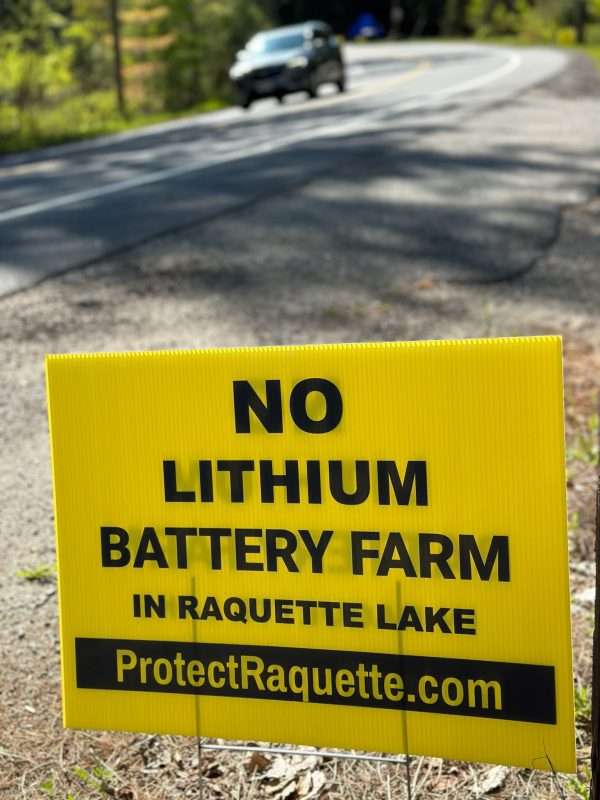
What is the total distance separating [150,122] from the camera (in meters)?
21.0

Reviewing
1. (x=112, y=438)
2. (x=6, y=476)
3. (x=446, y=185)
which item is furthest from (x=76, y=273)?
(x=112, y=438)

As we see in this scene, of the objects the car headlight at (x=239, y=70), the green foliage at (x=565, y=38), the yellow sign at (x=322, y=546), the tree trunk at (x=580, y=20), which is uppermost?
the tree trunk at (x=580, y=20)

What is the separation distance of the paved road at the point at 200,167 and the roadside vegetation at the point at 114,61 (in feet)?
10.8

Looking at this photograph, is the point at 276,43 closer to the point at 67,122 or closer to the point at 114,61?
the point at 67,122

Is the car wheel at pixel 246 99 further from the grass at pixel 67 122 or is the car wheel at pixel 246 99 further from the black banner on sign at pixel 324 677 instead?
the black banner on sign at pixel 324 677

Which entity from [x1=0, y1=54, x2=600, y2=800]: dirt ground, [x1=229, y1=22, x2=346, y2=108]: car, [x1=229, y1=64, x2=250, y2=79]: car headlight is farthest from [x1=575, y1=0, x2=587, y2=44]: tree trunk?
[x1=0, y1=54, x2=600, y2=800]: dirt ground

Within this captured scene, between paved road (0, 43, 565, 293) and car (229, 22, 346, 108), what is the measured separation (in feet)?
2.16

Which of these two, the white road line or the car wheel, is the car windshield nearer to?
the car wheel

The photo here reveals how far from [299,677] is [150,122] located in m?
20.0

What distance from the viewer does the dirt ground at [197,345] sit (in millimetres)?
2348

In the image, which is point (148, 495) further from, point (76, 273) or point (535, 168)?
point (535, 168)

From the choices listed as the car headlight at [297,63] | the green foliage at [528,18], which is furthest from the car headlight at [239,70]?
the green foliage at [528,18]

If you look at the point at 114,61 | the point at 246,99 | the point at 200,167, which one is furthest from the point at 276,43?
the point at 200,167

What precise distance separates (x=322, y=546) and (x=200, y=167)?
996cm
